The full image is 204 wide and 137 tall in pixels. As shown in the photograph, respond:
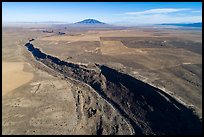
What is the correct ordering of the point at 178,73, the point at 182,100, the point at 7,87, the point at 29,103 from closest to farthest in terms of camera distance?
the point at 182,100
the point at 29,103
the point at 7,87
the point at 178,73

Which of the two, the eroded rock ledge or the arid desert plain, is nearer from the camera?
the eroded rock ledge

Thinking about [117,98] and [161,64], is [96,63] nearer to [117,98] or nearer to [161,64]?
[161,64]

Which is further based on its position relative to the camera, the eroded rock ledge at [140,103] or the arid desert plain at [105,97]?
the arid desert plain at [105,97]

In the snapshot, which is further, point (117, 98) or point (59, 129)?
point (117, 98)

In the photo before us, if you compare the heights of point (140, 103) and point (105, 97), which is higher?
point (140, 103)

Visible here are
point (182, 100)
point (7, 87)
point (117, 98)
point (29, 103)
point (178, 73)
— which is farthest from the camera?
point (178, 73)

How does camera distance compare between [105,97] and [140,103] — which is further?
[105,97]

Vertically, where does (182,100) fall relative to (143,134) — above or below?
above

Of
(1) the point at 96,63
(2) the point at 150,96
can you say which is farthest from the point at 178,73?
(1) the point at 96,63
